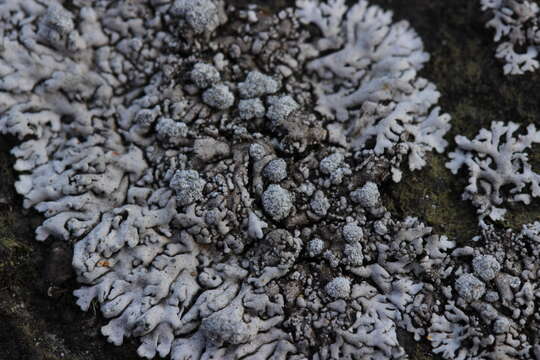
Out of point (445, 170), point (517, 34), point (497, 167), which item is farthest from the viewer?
point (517, 34)

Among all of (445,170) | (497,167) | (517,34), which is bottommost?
(445,170)

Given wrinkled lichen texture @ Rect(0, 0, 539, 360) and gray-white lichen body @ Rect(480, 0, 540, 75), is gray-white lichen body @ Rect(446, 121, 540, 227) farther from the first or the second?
gray-white lichen body @ Rect(480, 0, 540, 75)

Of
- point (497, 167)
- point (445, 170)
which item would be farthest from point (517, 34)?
point (445, 170)

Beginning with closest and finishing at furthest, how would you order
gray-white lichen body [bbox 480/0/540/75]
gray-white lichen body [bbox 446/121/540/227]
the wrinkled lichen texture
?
the wrinkled lichen texture, gray-white lichen body [bbox 446/121/540/227], gray-white lichen body [bbox 480/0/540/75]

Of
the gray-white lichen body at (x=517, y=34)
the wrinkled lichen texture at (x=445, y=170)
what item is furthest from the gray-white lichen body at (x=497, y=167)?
the gray-white lichen body at (x=517, y=34)

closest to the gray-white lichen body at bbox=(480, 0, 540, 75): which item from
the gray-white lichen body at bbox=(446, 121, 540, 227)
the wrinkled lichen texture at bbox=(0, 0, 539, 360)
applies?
the wrinkled lichen texture at bbox=(0, 0, 539, 360)

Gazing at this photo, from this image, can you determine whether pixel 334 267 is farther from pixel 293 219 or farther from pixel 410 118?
pixel 410 118

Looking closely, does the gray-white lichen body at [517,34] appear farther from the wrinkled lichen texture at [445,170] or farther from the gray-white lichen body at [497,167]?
the gray-white lichen body at [497,167]

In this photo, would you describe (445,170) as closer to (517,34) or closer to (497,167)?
(497,167)
